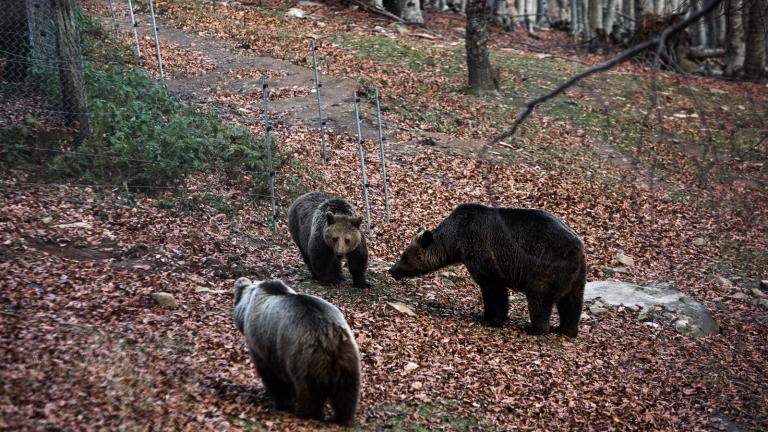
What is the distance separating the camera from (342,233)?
11.0 metres

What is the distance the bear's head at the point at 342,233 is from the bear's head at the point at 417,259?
0.80 meters

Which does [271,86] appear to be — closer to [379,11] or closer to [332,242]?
[379,11]

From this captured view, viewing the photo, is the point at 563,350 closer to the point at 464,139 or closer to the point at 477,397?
the point at 477,397

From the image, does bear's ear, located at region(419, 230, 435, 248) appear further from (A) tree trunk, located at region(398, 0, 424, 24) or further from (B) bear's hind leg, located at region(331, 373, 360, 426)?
(A) tree trunk, located at region(398, 0, 424, 24)

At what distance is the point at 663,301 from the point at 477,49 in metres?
12.5

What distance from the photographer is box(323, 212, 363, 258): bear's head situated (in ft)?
35.7

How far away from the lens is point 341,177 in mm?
16391

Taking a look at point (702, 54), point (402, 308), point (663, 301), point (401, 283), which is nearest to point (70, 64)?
point (401, 283)

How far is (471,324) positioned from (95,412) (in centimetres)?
560

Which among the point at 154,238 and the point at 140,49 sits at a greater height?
the point at 140,49

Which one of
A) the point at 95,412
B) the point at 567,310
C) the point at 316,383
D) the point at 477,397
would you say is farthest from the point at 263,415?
the point at 567,310

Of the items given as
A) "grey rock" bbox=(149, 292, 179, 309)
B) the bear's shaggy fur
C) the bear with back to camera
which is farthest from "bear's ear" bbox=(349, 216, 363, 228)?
the bear's shaggy fur

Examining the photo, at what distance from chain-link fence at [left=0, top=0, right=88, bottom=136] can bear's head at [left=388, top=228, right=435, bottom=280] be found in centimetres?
601

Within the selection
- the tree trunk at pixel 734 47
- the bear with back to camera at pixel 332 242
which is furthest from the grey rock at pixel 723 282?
the tree trunk at pixel 734 47
